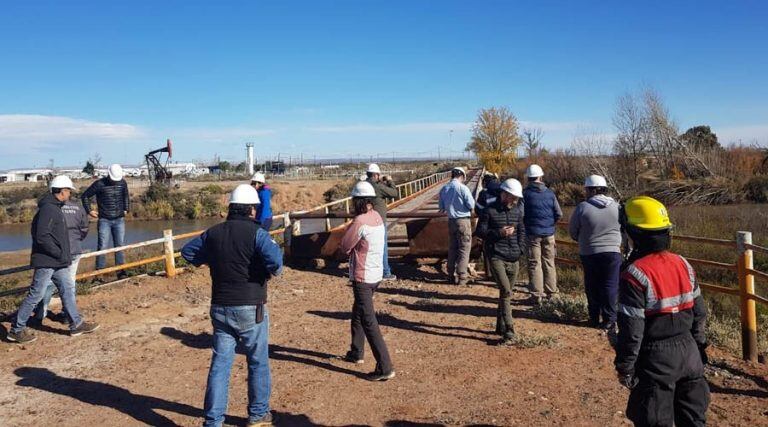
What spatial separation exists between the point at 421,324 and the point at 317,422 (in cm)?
283

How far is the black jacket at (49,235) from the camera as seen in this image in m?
6.38

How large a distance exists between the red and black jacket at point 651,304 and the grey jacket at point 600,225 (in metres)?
3.31

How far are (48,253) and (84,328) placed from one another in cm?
112

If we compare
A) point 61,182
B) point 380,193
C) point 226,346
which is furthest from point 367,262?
point 61,182

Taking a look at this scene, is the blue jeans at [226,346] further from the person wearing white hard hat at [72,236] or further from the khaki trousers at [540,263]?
the khaki trousers at [540,263]

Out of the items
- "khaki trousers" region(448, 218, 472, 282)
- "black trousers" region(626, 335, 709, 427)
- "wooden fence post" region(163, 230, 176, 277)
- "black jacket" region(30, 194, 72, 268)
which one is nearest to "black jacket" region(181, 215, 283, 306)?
"black trousers" region(626, 335, 709, 427)

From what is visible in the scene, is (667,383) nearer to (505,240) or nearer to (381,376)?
(381,376)

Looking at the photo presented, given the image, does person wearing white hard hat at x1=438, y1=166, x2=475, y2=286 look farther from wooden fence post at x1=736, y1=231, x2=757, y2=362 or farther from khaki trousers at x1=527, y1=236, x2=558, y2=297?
wooden fence post at x1=736, y1=231, x2=757, y2=362

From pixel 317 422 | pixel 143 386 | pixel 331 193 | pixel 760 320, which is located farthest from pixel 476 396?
pixel 331 193

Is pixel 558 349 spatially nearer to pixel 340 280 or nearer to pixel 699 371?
pixel 699 371

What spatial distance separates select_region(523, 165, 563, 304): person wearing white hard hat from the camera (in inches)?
294

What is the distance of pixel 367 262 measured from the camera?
529cm

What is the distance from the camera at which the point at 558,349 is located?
6.11m

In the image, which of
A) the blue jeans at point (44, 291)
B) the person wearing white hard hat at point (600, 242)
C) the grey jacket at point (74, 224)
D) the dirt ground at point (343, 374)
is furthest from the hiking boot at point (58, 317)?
the person wearing white hard hat at point (600, 242)
